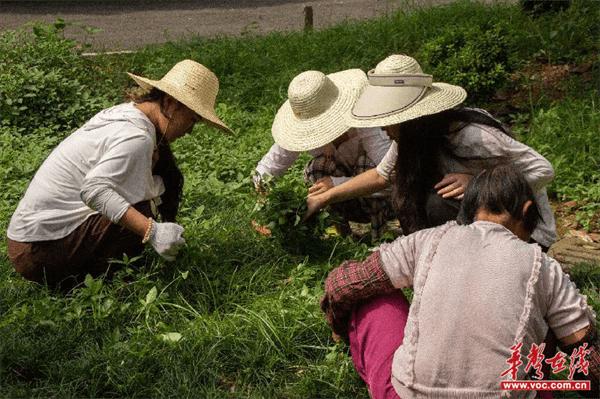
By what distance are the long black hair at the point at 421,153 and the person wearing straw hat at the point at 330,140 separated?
0.35 m

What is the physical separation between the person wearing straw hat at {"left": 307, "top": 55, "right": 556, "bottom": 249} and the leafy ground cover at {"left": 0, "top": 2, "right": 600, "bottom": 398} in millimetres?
469

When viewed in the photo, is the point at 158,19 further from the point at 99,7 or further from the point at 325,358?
the point at 325,358

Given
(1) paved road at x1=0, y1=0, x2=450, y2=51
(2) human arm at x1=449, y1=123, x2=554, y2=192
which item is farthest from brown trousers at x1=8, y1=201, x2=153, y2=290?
(1) paved road at x1=0, y1=0, x2=450, y2=51

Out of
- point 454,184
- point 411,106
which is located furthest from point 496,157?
point 411,106

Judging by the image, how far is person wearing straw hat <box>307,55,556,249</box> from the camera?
3.55 meters

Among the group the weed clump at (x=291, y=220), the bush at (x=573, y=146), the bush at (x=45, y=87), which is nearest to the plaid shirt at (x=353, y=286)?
the weed clump at (x=291, y=220)

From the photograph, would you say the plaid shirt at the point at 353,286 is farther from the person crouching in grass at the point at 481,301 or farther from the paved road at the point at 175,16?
the paved road at the point at 175,16

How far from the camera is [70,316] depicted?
3562 mm

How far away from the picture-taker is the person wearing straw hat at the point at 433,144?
3.55m

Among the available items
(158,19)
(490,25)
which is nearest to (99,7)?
(158,19)

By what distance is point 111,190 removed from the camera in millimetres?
3668

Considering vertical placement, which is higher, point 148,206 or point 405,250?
point 405,250

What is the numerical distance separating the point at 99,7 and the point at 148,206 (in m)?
8.36

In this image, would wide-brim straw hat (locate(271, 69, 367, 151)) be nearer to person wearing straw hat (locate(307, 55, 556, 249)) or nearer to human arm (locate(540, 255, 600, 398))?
person wearing straw hat (locate(307, 55, 556, 249))
